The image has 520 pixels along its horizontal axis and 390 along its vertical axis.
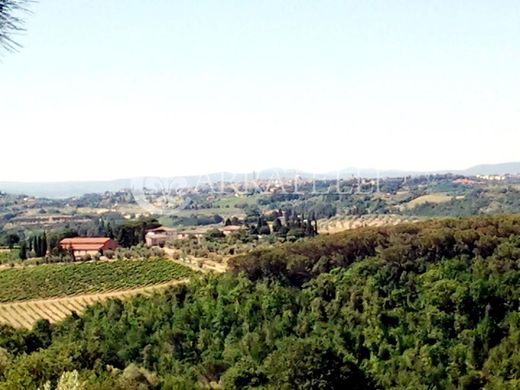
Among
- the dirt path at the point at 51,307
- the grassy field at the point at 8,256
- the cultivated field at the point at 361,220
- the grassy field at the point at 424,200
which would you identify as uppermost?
the grassy field at the point at 8,256

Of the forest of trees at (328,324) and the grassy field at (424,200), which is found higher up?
the forest of trees at (328,324)

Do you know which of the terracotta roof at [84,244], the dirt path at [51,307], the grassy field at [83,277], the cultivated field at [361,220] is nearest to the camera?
the dirt path at [51,307]

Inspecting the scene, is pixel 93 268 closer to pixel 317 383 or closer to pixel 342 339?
pixel 342 339

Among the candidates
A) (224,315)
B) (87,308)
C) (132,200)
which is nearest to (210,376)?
(224,315)

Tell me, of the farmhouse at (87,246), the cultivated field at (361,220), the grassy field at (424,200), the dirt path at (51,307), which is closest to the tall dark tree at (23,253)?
the farmhouse at (87,246)

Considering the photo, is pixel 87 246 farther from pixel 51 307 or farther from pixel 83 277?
pixel 51 307

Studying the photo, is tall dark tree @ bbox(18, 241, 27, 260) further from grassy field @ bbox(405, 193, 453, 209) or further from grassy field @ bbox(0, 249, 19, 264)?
grassy field @ bbox(405, 193, 453, 209)

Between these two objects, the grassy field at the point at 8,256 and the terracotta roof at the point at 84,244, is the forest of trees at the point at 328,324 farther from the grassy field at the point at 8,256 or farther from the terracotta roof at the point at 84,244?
the grassy field at the point at 8,256
